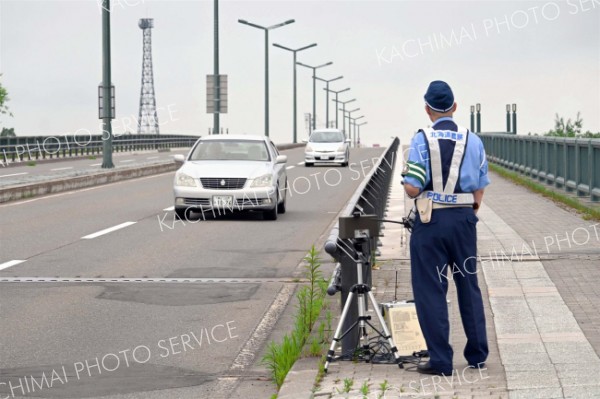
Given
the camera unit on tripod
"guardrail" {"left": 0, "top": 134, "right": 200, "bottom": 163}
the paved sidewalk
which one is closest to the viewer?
the paved sidewalk

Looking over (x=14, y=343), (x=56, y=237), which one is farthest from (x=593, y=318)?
(x=56, y=237)

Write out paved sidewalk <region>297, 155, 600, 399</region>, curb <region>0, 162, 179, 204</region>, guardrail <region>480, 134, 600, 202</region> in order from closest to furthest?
paved sidewalk <region>297, 155, 600, 399</region>, guardrail <region>480, 134, 600, 202</region>, curb <region>0, 162, 179, 204</region>

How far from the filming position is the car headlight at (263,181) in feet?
73.3

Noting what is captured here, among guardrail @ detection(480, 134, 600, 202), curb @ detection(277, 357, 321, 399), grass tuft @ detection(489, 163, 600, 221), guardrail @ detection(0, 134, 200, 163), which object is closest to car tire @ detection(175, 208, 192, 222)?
grass tuft @ detection(489, 163, 600, 221)

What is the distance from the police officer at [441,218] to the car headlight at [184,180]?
14.7 m

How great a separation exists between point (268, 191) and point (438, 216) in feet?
47.2

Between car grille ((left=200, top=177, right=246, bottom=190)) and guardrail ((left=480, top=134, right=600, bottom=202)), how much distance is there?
6116 mm

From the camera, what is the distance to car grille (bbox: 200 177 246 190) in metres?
22.4

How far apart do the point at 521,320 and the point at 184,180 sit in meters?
13.2

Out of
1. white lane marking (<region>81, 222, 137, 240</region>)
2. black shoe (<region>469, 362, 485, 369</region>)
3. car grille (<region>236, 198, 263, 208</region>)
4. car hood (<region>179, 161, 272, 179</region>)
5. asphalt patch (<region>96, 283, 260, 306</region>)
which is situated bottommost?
asphalt patch (<region>96, 283, 260, 306</region>)

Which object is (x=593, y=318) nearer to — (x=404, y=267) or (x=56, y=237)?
(x=404, y=267)

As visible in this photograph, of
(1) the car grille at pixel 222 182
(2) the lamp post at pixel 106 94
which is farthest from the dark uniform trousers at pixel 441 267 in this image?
(2) the lamp post at pixel 106 94

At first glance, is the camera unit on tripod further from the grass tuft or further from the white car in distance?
the white car in distance

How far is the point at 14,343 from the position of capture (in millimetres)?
9688
